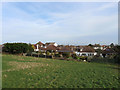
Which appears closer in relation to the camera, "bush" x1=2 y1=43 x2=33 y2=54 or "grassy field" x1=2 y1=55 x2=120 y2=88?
"grassy field" x1=2 y1=55 x2=120 y2=88

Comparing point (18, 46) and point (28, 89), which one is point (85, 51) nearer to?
point (18, 46)

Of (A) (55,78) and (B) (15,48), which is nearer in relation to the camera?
(A) (55,78)

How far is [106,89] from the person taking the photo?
6480mm

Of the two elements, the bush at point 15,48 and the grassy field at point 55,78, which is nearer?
the grassy field at point 55,78

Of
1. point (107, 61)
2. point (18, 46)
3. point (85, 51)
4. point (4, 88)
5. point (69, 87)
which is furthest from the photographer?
point (85, 51)

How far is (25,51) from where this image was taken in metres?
32.4

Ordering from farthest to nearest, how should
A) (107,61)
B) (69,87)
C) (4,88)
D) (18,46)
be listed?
(18,46) < (107,61) < (69,87) < (4,88)

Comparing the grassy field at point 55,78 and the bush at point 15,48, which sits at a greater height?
the bush at point 15,48

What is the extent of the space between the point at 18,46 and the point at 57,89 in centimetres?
2744

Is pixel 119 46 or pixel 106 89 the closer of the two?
pixel 106 89

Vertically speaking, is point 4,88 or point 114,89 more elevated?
point 4,88

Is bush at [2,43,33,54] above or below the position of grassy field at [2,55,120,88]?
above

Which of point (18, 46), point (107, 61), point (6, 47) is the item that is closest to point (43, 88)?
point (107, 61)

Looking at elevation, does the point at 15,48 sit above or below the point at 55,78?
above
